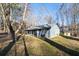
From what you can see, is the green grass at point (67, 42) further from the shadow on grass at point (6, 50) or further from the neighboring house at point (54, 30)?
the shadow on grass at point (6, 50)

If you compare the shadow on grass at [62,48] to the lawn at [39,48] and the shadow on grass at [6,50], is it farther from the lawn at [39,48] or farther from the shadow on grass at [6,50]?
the shadow on grass at [6,50]

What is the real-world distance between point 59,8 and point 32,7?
0.76 feet

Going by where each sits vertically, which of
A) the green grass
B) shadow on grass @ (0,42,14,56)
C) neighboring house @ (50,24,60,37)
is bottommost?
shadow on grass @ (0,42,14,56)

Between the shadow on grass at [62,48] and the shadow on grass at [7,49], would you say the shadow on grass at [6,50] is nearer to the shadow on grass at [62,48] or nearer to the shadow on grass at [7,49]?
the shadow on grass at [7,49]

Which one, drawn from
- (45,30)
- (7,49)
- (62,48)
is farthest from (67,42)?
(7,49)

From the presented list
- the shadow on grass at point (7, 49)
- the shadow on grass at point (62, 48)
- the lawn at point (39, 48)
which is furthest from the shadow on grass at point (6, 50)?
the shadow on grass at point (62, 48)

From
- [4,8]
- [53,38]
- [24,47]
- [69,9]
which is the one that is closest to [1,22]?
[4,8]

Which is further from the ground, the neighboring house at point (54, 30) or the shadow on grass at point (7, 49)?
the neighboring house at point (54, 30)

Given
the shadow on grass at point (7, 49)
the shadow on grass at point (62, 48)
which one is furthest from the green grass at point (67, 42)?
the shadow on grass at point (7, 49)

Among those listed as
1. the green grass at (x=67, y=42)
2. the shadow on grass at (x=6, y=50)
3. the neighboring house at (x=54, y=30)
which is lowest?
the shadow on grass at (x=6, y=50)

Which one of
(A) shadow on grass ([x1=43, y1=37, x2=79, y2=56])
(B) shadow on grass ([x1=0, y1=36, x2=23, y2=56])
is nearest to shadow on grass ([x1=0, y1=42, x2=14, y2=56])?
(B) shadow on grass ([x1=0, y1=36, x2=23, y2=56])

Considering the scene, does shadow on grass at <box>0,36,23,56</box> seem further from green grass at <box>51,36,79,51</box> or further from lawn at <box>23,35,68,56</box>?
green grass at <box>51,36,79,51</box>

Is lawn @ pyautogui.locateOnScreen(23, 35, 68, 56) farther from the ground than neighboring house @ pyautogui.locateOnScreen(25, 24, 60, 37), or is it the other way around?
neighboring house @ pyautogui.locateOnScreen(25, 24, 60, 37)

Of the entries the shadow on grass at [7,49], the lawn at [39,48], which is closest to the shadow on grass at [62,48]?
the lawn at [39,48]
